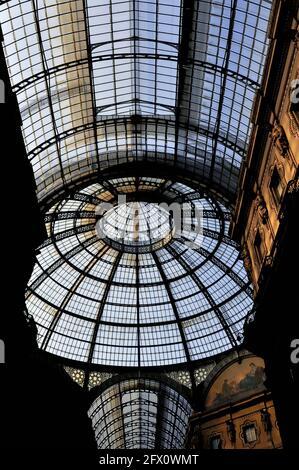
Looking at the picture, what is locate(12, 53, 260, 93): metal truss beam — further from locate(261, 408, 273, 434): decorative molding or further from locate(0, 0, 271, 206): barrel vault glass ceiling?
locate(261, 408, 273, 434): decorative molding

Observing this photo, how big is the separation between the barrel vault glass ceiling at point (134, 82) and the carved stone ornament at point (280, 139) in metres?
5.74

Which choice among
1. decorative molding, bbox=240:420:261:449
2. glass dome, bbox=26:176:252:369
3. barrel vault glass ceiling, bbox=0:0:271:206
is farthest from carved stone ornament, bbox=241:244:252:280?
decorative molding, bbox=240:420:261:449

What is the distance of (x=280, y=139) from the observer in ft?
74.3

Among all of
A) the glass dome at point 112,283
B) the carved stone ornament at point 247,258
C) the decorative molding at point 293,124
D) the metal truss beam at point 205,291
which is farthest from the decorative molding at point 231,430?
the decorative molding at point 293,124

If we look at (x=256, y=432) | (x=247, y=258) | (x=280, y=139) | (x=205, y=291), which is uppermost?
(x=205, y=291)

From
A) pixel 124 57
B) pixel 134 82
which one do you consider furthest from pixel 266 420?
pixel 124 57

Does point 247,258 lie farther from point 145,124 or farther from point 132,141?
point 132,141

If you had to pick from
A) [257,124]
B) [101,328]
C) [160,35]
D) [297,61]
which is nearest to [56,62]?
[160,35]

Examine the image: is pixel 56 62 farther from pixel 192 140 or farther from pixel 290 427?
pixel 290 427

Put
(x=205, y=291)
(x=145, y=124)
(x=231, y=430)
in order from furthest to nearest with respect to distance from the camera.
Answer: (x=205, y=291) < (x=231, y=430) < (x=145, y=124)

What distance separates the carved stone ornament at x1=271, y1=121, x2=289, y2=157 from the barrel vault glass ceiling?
18.8 feet

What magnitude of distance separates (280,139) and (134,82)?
14.8 meters

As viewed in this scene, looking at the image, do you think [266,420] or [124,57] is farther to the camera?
[266,420]

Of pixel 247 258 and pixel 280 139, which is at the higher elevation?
pixel 280 139
